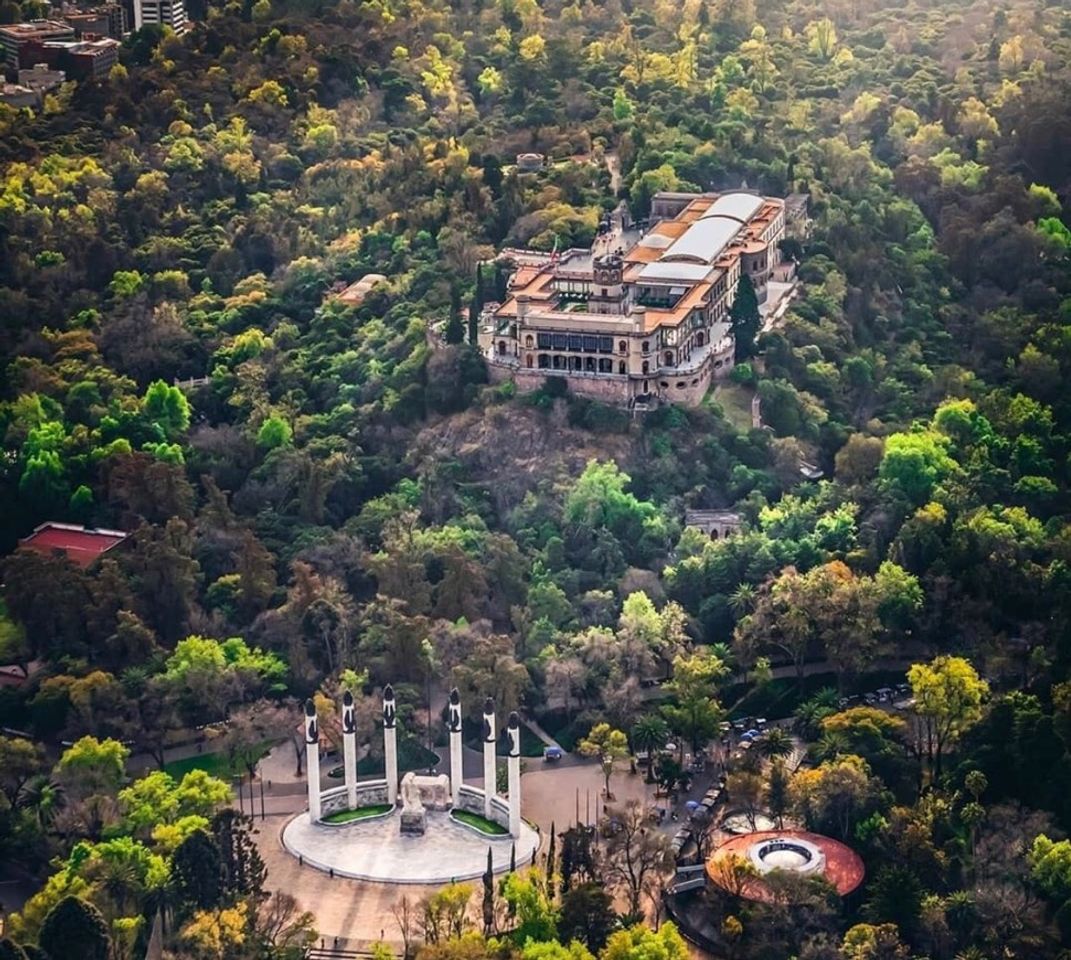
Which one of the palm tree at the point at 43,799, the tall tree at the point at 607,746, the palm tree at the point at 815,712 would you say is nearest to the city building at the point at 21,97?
Answer: the palm tree at the point at 43,799

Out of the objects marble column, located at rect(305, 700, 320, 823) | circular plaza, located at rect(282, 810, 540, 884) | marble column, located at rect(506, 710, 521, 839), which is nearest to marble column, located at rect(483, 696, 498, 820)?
marble column, located at rect(506, 710, 521, 839)

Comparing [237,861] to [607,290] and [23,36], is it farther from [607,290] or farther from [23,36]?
[23,36]

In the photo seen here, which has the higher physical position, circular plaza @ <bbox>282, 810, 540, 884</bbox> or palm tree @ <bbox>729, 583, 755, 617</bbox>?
palm tree @ <bbox>729, 583, 755, 617</bbox>

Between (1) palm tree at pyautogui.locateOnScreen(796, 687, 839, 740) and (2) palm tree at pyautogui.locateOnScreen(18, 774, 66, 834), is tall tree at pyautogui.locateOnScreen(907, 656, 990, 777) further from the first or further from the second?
(2) palm tree at pyautogui.locateOnScreen(18, 774, 66, 834)

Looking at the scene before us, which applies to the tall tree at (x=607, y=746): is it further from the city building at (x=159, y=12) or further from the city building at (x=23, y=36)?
the city building at (x=159, y=12)

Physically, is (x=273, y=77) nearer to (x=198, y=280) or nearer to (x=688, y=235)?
(x=198, y=280)

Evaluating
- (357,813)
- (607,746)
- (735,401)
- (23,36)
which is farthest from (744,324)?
(23,36)
